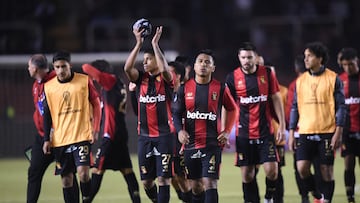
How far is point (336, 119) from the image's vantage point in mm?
12000

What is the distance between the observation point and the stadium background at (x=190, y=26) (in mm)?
26922

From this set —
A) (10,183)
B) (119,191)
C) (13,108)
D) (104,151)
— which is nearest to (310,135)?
(104,151)

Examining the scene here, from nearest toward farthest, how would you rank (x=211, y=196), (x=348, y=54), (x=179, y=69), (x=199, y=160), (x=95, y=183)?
(x=211, y=196), (x=199, y=160), (x=179, y=69), (x=95, y=183), (x=348, y=54)

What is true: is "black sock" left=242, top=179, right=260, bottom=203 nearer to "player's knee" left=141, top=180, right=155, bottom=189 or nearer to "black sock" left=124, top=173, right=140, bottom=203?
"player's knee" left=141, top=180, right=155, bottom=189

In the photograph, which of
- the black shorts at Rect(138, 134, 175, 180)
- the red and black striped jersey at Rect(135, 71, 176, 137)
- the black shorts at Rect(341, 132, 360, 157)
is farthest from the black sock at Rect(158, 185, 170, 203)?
the black shorts at Rect(341, 132, 360, 157)

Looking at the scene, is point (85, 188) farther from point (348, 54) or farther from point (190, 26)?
point (190, 26)

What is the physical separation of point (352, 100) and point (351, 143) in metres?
0.68

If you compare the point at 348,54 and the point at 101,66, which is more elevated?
the point at 348,54

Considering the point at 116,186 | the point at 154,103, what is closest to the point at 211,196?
the point at 154,103

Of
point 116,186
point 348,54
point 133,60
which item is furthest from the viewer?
point 116,186

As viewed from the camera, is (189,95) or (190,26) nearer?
(189,95)

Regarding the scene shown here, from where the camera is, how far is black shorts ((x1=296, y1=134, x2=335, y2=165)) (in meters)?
12.2

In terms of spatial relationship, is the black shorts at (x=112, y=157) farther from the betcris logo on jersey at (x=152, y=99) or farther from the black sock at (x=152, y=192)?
the betcris logo on jersey at (x=152, y=99)

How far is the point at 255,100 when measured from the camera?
12344mm
